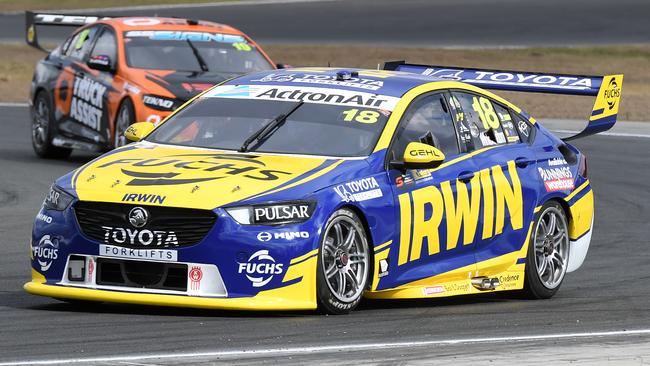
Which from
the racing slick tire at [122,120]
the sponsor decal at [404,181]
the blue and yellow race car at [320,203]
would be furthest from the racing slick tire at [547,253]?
the racing slick tire at [122,120]

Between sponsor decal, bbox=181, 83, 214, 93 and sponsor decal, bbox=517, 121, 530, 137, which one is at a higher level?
sponsor decal, bbox=517, 121, 530, 137

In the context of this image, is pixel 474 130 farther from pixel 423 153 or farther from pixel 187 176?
pixel 187 176

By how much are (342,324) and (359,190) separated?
30.7 inches

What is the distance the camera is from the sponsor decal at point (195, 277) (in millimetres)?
8125

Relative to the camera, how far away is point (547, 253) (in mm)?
10156

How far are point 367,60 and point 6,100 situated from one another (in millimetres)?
11933

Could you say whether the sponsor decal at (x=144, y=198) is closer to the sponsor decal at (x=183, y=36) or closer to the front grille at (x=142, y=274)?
the front grille at (x=142, y=274)

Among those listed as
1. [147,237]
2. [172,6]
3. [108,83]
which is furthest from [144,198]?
[172,6]

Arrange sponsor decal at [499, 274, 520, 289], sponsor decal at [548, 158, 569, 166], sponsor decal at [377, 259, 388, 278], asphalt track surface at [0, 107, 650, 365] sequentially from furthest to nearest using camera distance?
sponsor decal at [548, 158, 569, 166] → sponsor decal at [499, 274, 520, 289] → sponsor decal at [377, 259, 388, 278] → asphalt track surface at [0, 107, 650, 365]

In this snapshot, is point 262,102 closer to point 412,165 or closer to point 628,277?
point 412,165

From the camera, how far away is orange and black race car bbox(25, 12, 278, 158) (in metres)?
16.7

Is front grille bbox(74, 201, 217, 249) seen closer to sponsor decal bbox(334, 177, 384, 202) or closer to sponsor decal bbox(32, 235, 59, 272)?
sponsor decal bbox(32, 235, 59, 272)

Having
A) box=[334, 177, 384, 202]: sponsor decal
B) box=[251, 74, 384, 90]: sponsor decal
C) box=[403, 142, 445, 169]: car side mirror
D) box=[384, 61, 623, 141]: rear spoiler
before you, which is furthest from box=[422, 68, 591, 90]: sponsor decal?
box=[334, 177, 384, 202]: sponsor decal

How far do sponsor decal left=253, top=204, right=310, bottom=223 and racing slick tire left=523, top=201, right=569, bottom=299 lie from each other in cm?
228
